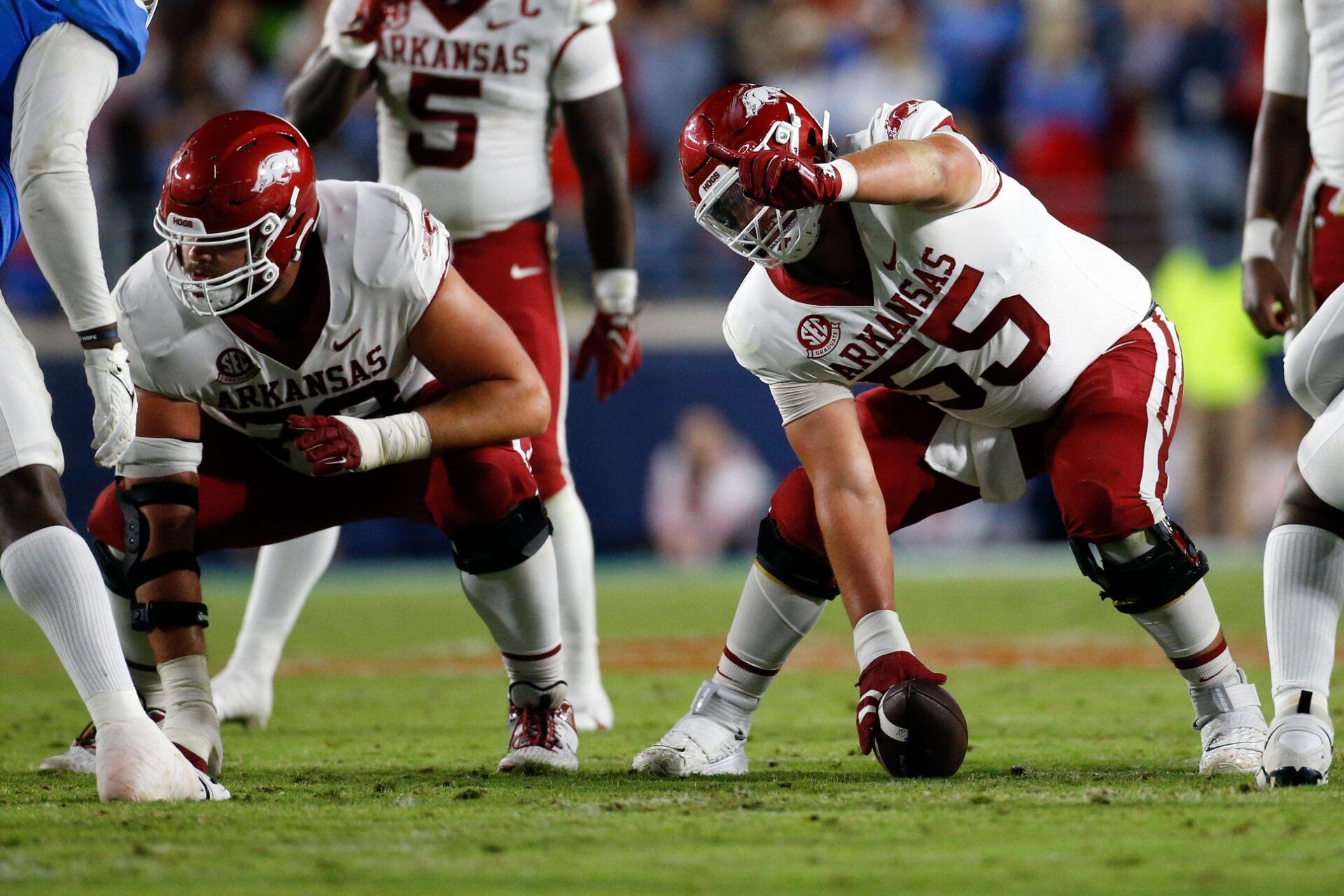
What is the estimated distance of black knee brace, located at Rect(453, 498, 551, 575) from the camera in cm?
367

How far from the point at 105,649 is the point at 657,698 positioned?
8.30ft

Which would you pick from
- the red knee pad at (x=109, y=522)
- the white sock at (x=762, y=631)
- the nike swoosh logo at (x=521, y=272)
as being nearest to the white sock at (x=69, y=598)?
the red knee pad at (x=109, y=522)

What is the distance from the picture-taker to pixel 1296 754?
310 centimetres

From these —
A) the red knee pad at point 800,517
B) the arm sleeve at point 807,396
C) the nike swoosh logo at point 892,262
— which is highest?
the nike swoosh logo at point 892,262

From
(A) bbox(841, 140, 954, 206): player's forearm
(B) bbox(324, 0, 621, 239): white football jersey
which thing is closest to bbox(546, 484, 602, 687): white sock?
(B) bbox(324, 0, 621, 239): white football jersey

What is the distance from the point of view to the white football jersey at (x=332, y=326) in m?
3.61

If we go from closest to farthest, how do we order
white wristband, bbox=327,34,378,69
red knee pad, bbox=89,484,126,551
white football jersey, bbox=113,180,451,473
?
1. white football jersey, bbox=113,180,451,473
2. red knee pad, bbox=89,484,126,551
3. white wristband, bbox=327,34,378,69

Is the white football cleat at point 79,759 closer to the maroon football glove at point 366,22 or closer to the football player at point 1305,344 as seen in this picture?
the maroon football glove at point 366,22

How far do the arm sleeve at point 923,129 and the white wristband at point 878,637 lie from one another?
849 mm

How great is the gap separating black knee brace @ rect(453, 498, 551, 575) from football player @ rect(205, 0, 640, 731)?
3.75 ft

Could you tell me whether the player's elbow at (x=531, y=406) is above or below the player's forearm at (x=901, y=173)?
below

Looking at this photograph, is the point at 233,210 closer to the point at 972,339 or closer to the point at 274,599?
the point at 972,339

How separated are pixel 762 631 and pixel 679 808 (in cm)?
81

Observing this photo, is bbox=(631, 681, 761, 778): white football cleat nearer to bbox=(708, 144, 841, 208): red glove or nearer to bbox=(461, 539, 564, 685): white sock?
bbox=(461, 539, 564, 685): white sock
